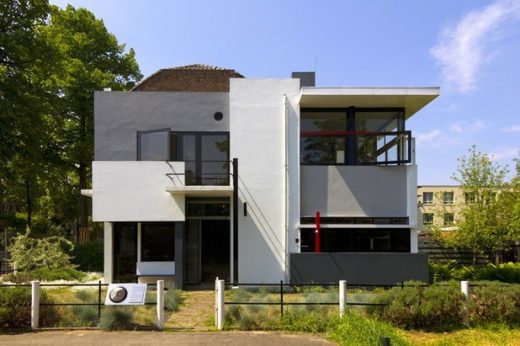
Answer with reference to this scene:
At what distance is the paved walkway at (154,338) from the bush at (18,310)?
51cm

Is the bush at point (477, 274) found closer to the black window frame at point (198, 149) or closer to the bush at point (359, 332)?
the bush at point (359, 332)

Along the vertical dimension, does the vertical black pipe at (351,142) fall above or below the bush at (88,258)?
above

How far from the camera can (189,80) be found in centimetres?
1888

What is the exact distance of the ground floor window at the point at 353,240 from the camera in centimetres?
1490

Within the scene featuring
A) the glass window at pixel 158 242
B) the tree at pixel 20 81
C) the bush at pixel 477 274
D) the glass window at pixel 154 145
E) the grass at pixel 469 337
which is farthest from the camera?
the tree at pixel 20 81

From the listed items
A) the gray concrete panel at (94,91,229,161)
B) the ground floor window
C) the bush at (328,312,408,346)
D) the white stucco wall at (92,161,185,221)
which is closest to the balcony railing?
the ground floor window

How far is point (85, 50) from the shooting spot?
1035 inches

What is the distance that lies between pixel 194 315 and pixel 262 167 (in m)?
6.19

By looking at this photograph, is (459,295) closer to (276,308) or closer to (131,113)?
(276,308)

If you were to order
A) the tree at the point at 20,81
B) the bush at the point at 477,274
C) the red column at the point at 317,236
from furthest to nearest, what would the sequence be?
the tree at the point at 20,81, the bush at the point at 477,274, the red column at the point at 317,236

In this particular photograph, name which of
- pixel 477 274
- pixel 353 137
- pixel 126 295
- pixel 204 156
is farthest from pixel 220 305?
pixel 477 274

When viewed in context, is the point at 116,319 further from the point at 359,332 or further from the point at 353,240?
the point at 353,240

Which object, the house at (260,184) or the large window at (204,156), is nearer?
the house at (260,184)

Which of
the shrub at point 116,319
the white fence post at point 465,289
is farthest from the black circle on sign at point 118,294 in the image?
the white fence post at point 465,289
